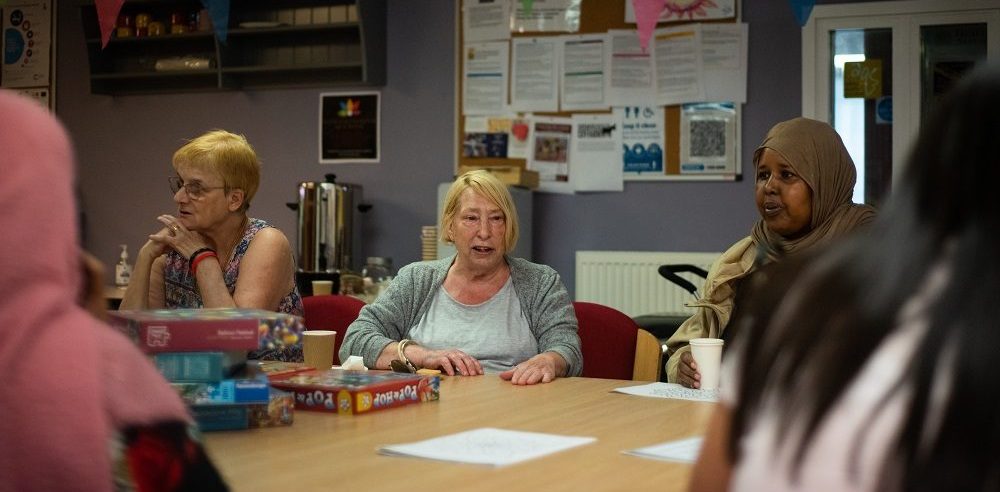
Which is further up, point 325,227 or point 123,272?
point 325,227

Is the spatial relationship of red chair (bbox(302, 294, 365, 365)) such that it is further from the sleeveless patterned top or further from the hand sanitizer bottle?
the hand sanitizer bottle

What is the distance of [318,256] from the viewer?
575 cm

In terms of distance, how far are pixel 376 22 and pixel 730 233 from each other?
217cm

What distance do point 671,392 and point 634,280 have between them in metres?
3.36

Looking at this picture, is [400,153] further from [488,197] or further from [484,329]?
[484,329]

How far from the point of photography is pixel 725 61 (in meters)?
5.44

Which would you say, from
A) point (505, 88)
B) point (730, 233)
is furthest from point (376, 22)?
point (730, 233)

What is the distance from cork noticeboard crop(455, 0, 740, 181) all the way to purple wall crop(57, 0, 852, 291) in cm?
5

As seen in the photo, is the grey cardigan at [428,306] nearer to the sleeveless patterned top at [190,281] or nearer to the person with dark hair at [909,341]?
the sleeveless patterned top at [190,281]

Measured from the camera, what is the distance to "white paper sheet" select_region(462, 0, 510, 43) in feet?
19.2

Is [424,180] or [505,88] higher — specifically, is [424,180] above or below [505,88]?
below

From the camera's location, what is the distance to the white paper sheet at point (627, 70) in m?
5.58

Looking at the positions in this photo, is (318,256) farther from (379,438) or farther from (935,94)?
(379,438)

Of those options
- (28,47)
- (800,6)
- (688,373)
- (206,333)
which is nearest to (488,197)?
(688,373)
